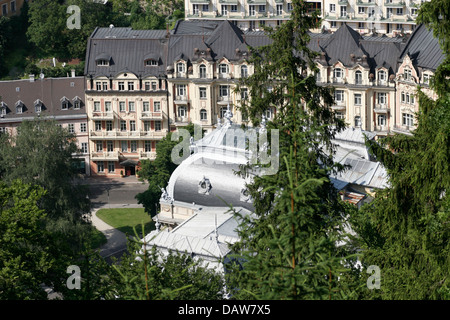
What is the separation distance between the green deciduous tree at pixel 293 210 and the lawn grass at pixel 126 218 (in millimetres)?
50146

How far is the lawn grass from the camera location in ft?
350

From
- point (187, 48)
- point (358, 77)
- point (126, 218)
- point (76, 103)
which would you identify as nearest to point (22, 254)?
point (126, 218)

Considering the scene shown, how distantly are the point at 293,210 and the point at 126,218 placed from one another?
7726cm

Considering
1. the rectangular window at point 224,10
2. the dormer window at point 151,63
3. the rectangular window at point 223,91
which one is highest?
the rectangular window at point 224,10

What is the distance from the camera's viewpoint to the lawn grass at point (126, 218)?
350ft

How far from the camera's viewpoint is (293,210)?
3281cm

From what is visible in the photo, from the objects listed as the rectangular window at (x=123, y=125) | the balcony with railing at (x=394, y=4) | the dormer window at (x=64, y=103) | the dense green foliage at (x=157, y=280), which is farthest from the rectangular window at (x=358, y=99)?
the dense green foliage at (x=157, y=280)

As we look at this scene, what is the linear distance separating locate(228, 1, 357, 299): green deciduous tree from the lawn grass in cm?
5015

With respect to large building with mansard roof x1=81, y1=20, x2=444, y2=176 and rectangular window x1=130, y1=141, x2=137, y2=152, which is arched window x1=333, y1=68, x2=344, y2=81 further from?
rectangular window x1=130, y1=141, x2=137, y2=152

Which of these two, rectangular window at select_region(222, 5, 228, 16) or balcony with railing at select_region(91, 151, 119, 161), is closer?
balcony with railing at select_region(91, 151, 119, 161)

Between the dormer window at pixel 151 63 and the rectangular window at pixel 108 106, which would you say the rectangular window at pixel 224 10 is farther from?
the rectangular window at pixel 108 106

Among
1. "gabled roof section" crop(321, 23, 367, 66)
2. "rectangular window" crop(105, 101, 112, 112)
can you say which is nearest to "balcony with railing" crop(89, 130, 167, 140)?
"rectangular window" crop(105, 101, 112, 112)

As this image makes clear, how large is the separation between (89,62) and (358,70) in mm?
31259
